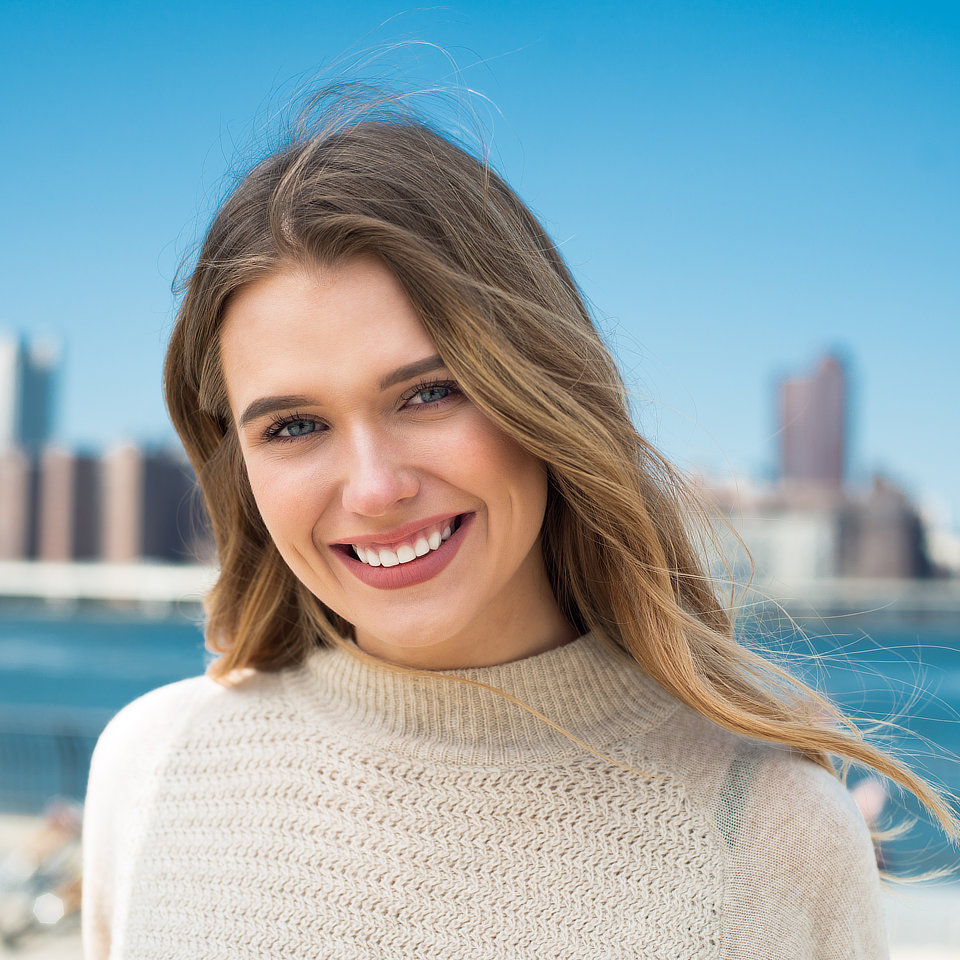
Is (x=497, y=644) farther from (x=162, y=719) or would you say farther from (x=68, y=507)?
(x=68, y=507)

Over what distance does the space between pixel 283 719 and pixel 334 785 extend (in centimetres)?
17

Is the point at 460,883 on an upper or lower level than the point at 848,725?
lower

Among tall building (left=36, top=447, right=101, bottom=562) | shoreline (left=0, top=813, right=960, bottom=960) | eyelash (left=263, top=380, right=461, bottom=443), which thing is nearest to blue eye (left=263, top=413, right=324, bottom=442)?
eyelash (left=263, top=380, right=461, bottom=443)

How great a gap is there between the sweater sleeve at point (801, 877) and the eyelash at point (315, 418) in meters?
0.64

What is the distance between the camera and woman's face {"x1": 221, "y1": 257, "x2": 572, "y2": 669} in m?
1.17

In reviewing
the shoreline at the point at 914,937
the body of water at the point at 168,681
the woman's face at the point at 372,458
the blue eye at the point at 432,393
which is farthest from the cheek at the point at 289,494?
the shoreline at the point at 914,937

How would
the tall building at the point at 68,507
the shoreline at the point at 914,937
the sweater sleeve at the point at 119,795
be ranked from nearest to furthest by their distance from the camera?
the sweater sleeve at the point at 119,795 → the shoreline at the point at 914,937 → the tall building at the point at 68,507

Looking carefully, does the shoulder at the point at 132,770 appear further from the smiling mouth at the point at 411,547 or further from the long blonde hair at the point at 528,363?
the smiling mouth at the point at 411,547

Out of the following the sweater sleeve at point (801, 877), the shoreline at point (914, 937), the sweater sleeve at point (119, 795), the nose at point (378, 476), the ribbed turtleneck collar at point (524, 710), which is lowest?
the shoreline at point (914, 937)

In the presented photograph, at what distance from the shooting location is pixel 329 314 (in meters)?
1.18

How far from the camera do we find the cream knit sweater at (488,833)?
1240 mm

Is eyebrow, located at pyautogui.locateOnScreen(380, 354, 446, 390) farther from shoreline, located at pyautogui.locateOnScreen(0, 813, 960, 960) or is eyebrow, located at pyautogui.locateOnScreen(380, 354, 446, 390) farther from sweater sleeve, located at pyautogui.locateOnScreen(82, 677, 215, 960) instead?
shoreline, located at pyautogui.locateOnScreen(0, 813, 960, 960)

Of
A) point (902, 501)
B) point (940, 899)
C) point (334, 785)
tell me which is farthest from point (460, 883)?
point (902, 501)

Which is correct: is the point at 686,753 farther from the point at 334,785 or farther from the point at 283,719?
the point at 283,719
